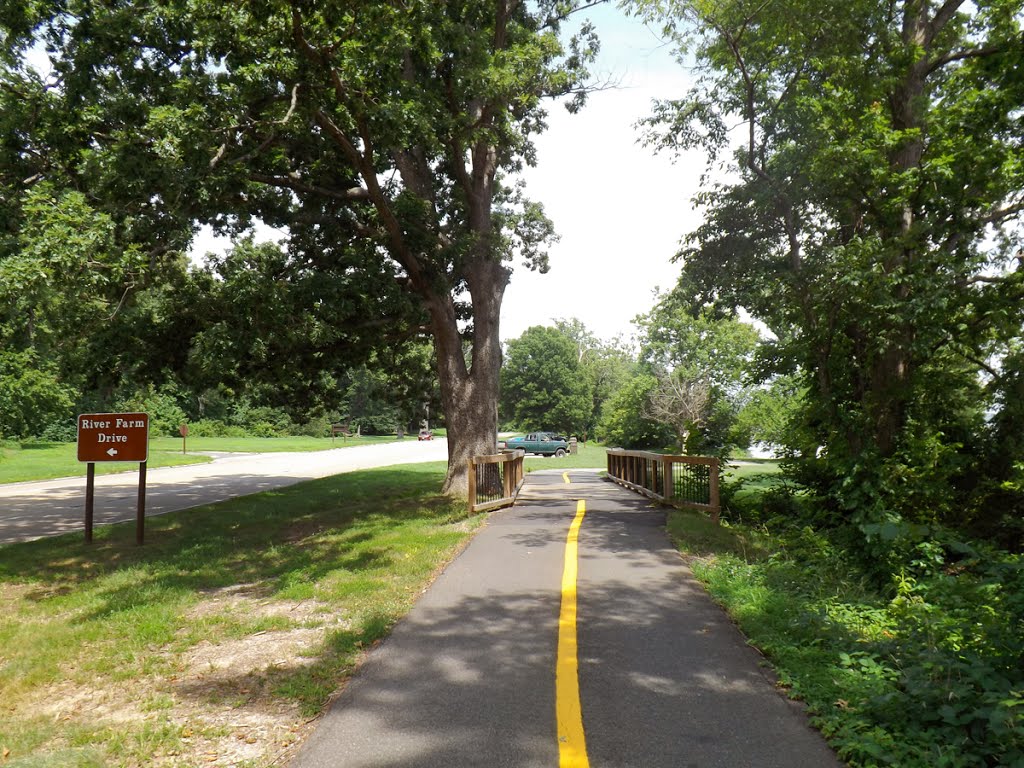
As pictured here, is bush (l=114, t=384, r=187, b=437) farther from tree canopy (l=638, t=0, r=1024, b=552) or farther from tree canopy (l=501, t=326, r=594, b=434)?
tree canopy (l=638, t=0, r=1024, b=552)

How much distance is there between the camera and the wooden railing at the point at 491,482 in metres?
12.0

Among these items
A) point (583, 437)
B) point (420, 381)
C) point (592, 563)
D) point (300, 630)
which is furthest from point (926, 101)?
point (583, 437)

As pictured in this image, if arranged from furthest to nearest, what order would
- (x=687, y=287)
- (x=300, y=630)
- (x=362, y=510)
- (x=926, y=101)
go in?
(x=687, y=287) < (x=362, y=510) < (x=926, y=101) < (x=300, y=630)

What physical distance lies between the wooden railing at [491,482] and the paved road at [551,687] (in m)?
4.37

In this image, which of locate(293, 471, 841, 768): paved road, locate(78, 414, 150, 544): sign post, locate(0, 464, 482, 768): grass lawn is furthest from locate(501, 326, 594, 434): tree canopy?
locate(293, 471, 841, 768): paved road

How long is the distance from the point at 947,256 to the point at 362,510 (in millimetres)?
11380

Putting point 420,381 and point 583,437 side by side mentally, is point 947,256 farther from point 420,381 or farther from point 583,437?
point 583,437

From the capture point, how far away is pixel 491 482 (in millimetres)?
13570

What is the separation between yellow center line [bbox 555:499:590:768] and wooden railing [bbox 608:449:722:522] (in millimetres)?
5340

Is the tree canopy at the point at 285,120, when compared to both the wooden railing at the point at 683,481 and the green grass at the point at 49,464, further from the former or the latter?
the green grass at the point at 49,464

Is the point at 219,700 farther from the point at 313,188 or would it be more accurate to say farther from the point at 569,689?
the point at 313,188

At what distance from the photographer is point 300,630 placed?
18.8 ft

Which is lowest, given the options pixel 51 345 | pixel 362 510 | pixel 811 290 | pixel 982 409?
pixel 362 510

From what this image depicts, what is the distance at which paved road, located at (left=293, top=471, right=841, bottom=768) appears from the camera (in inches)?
140
